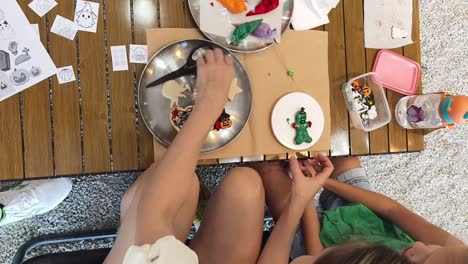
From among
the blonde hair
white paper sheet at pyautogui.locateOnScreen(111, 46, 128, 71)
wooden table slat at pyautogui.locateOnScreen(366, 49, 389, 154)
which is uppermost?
white paper sheet at pyautogui.locateOnScreen(111, 46, 128, 71)

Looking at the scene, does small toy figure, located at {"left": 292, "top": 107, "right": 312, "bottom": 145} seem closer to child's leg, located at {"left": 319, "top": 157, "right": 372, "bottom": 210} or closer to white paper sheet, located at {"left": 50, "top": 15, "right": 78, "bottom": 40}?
child's leg, located at {"left": 319, "top": 157, "right": 372, "bottom": 210}

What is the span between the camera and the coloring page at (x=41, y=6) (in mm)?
838

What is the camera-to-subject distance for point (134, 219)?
2.62 feet

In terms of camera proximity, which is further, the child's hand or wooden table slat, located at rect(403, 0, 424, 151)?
wooden table slat, located at rect(403, 0, 424, 151)

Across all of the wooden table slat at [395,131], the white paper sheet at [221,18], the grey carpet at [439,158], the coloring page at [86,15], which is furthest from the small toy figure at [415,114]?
the coloring page at [86,15]

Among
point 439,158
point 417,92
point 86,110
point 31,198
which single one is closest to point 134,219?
point 86,110

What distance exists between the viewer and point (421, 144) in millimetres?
1017

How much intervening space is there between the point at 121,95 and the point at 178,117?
0.12 metres

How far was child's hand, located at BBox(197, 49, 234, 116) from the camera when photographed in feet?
2.79

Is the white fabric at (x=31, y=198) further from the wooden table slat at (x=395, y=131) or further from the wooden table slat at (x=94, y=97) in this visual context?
the wooden table slat at (x=395, y=131)

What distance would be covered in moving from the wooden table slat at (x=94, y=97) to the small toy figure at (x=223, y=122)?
21 cm

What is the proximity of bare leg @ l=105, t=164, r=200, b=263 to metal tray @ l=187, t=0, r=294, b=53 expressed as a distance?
0.27m

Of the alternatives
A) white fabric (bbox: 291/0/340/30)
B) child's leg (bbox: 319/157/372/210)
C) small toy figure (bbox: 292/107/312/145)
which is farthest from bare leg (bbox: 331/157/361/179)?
white fabric (bbox: 291/0/340/30)

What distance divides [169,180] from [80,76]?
27cm
